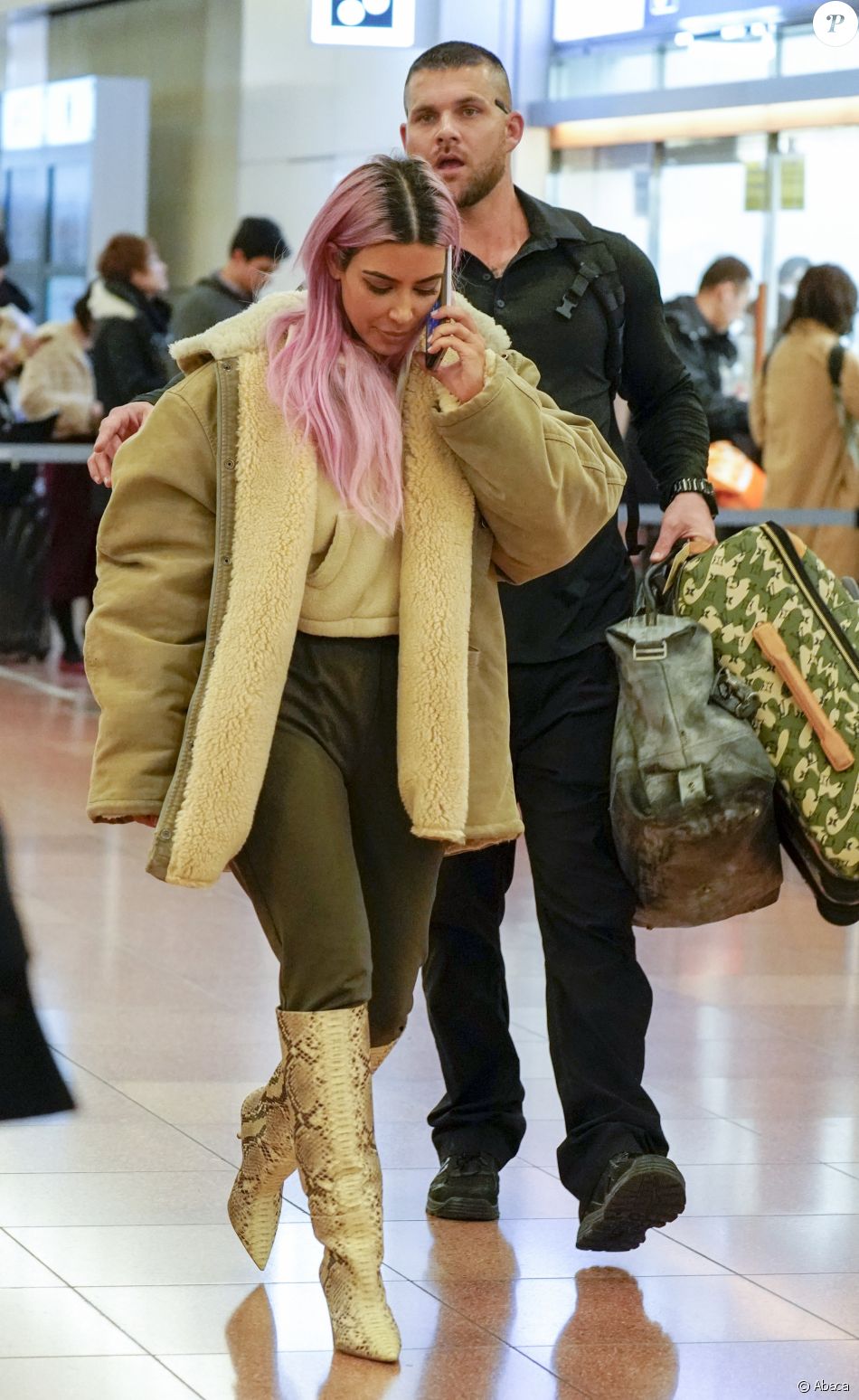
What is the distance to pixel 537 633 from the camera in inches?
161

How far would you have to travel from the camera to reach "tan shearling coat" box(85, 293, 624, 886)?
329 cm

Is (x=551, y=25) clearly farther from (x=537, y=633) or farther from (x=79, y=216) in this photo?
(x=537, y=633)

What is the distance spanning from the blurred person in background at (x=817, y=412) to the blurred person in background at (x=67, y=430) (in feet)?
12.8

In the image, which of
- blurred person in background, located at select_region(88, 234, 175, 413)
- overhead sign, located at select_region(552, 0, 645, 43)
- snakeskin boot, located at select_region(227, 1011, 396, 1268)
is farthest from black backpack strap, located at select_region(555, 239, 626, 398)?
overhead sign, located at select_region(552, 0, 645, 43)

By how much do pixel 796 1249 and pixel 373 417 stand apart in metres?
1.68

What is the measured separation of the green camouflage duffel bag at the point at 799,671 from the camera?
391 centimetres

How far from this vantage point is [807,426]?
10.2 meters

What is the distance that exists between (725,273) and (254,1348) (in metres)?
8.24

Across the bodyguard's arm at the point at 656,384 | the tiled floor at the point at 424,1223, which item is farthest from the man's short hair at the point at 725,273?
the bodyguard's arm at the point at 656,384

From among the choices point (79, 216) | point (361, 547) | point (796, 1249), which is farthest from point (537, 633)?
point (79, 216)

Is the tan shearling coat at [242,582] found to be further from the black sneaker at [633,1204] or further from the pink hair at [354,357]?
the black sneaker at [633,1204]

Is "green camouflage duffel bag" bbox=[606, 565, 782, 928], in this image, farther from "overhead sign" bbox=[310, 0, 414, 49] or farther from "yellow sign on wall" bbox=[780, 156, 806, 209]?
"yellow sign on wall" bbox=[780, 156, 806, 209]

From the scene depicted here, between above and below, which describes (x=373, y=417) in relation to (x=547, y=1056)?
above

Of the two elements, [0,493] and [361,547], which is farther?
[0,493]
